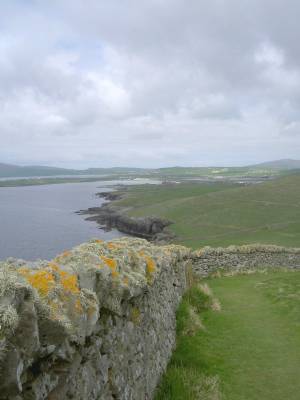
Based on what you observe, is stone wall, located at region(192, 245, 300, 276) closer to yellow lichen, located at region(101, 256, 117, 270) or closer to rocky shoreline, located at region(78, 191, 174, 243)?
yellow lichen, located at region(101, 256, 117, 270)

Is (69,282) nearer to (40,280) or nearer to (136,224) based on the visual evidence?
(40,280)

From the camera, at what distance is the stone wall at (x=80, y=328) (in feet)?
13.2

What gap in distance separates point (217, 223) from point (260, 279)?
144 feet

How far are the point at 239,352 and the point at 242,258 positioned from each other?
1746cm

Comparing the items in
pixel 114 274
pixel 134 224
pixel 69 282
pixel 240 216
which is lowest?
pixel 134 224

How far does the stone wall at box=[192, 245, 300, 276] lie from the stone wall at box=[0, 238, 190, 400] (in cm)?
1844

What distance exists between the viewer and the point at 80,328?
5.18 metres

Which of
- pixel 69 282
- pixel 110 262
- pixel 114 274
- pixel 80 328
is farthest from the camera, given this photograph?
pixel 110 262

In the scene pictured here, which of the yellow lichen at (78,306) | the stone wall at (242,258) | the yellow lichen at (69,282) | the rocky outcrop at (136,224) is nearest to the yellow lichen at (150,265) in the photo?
the yellow lichen at (69,282)

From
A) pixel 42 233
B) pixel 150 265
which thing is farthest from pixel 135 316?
pixel 42 233

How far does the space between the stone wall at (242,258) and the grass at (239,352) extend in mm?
7982

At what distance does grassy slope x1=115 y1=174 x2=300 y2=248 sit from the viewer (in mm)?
54250

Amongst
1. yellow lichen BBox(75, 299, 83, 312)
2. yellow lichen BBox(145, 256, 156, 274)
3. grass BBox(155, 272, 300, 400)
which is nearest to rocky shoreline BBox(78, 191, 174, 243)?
grass BBox(155, 272, 300, 400)

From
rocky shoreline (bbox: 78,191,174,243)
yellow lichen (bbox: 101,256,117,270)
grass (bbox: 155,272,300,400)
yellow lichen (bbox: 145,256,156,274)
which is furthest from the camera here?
rocky shoreline (bbox: 78,191,174,243)
